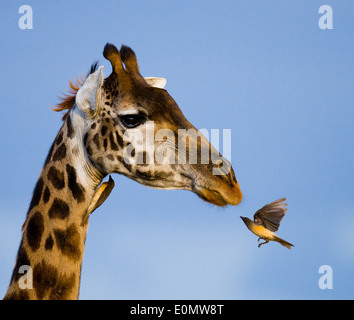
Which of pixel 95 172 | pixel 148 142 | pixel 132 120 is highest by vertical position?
pixel 132 120

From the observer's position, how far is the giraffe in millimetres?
6574

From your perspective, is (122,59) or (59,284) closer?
(59,284)

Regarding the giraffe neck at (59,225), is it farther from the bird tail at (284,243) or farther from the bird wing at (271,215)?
the bird tail at (284,243)

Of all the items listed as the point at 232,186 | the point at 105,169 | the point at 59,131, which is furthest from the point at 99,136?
the point at 232,186

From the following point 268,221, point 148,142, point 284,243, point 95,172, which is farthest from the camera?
point 268,221

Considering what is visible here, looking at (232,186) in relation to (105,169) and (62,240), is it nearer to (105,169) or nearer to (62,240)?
(105,169)

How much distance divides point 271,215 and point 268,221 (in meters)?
0.09

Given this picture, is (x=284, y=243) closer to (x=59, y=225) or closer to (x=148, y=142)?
(x=148, y=142)

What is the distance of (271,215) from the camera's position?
712 centimetres

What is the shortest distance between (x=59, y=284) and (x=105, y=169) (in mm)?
1443

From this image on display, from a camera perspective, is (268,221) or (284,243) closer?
(284,243)

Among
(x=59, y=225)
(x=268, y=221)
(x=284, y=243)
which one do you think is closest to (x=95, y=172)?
(x=59, y=225)

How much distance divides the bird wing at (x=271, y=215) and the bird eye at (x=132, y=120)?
1829 mm
